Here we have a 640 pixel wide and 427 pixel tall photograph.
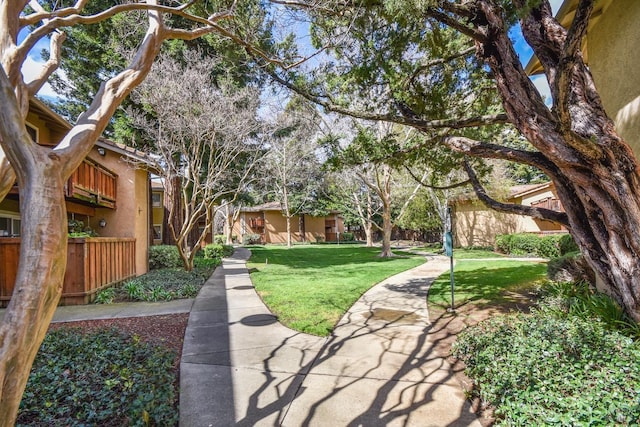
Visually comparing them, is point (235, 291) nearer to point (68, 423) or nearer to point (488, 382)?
point (68, 423)

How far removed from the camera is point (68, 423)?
272 cm

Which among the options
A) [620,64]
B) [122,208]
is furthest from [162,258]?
[620,64]

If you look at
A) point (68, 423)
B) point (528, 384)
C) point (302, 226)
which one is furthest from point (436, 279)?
point (302, 226)

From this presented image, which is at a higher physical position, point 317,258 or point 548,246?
point 548,246

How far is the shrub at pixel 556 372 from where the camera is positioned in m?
2.60

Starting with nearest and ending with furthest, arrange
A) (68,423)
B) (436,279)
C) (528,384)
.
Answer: (68,423) → (528,384) → (436,279)

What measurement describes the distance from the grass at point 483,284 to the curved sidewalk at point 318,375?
1.44 m

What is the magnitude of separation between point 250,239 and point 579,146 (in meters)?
32.9

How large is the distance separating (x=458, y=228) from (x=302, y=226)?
18111 mm

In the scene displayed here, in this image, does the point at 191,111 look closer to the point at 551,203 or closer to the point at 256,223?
the point at 551,203

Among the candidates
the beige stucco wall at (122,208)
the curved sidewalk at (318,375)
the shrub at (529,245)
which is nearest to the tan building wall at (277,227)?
the shrub at (529,245)

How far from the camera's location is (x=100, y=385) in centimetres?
331

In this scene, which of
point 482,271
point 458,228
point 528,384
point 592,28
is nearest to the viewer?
point 528,384

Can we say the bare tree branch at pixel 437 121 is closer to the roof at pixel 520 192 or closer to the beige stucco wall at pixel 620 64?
the beige stucco wall at pixel 620 64
